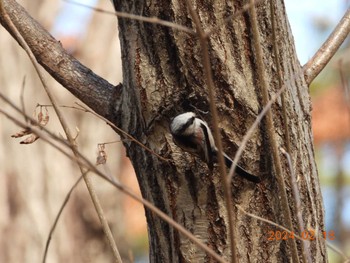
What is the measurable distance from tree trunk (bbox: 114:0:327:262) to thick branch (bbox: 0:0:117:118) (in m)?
0.17

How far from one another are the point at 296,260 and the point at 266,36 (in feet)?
2.15

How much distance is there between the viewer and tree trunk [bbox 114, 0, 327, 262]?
69.4 inches

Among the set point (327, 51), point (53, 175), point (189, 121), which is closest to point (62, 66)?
point (189, 121)

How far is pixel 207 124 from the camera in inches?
72.6

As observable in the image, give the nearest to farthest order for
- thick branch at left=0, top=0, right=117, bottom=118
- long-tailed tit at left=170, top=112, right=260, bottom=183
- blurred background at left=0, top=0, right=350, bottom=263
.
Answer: long-tailed tit at left=170, top=112, right=260, bottom=183, thick branch at left=0, top=0, right=117, bottom=118, blurred background at left=0, top=0, right=350, bottom=263

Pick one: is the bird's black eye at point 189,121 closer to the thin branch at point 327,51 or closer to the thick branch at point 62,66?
the thick branch at point 62,66

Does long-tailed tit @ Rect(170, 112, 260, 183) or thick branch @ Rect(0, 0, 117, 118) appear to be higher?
thick branch @ Rect(0, 0, 117, 118)

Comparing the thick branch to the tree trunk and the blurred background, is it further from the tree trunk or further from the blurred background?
the blurred background

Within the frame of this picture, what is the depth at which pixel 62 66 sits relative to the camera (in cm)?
201

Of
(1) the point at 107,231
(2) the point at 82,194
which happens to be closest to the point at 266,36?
(1) the point at 107,231

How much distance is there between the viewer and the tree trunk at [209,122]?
1763 mm

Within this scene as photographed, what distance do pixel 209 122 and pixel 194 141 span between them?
9 cm

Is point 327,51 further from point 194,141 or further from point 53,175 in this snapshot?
point 53,175

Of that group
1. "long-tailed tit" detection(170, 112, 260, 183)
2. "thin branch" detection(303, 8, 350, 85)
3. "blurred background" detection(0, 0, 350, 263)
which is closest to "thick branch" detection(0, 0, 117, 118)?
"long-tailed tit" detection(170, 112, 260, 183)
